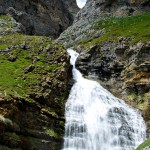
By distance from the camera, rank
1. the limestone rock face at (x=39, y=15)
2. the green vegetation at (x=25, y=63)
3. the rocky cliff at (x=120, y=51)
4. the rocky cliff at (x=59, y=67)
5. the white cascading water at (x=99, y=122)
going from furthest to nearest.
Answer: the limestone rock face at (x=39, y=15)
the rocky cliff at (x=120, y=51)
the green vegetation at (x=25, y=63)
the white cascading water at (x=99, y=122)
the rocky cliff at (x=59, y=67)

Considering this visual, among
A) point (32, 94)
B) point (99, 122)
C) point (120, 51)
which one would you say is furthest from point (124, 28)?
point (32, 94)

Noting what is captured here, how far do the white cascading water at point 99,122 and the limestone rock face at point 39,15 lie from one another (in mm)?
38805

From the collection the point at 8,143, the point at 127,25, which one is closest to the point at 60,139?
the point at 8,143

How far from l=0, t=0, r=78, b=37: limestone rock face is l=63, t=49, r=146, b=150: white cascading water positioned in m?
38.8

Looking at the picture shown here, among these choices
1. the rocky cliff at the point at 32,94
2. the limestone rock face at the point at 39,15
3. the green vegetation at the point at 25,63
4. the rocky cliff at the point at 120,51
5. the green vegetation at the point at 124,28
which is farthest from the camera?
the limestone rock face at the point at 39,15

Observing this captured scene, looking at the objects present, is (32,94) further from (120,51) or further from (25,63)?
(120,51)

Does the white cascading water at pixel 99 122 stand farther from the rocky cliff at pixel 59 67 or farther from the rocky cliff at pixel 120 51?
the rocky cliff at pixel 120 51

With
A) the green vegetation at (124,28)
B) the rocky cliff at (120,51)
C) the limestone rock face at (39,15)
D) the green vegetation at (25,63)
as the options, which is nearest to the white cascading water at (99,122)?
the rocky cliff at (120,51)

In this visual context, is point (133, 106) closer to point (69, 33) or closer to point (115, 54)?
point (115, 54)

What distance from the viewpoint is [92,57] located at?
51.4m

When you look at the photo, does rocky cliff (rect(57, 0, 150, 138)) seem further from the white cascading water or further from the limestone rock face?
the limestone rock face

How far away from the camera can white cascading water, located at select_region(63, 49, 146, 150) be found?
33094 mm

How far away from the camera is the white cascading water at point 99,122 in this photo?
1303 inches

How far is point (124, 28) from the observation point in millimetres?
60844
